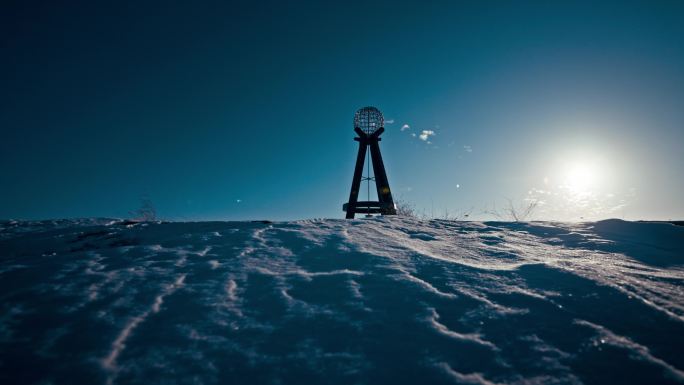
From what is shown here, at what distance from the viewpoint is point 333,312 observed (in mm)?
1269

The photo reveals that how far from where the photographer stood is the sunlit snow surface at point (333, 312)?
98 cm

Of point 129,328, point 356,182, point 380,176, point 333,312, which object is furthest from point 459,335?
point 380,176

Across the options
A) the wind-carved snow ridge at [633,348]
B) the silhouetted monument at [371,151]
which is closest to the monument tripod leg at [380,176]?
the silhouetted monument at [371,151]

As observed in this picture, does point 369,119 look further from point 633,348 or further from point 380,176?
point 633,348

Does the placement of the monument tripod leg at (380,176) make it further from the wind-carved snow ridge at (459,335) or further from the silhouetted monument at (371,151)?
the wind-carved snow ridge at (459,335)

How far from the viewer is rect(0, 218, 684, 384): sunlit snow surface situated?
983 millimetres

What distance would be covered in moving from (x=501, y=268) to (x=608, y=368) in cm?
76

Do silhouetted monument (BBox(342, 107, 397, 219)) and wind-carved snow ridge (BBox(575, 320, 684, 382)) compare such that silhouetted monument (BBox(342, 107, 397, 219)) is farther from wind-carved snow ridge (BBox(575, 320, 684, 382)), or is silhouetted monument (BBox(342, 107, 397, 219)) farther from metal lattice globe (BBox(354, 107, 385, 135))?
wind-carved snow ridge (BBox(575, 320, 684, 382))

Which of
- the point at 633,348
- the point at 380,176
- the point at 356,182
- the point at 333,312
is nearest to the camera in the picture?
the point at 633,348

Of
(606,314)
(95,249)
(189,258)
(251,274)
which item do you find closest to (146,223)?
(95,249)

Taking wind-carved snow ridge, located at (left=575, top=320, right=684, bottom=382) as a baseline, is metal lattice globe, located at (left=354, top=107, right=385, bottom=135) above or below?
above

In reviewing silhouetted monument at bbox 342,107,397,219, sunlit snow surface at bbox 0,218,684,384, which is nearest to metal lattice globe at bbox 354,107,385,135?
silhouetted monument at bbox 342,107,397,219

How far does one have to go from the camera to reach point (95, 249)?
198 cm

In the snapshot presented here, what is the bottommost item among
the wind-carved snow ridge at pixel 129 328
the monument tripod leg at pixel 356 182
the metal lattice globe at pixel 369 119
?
the wind-carved snow ridge at pixel 129 328
